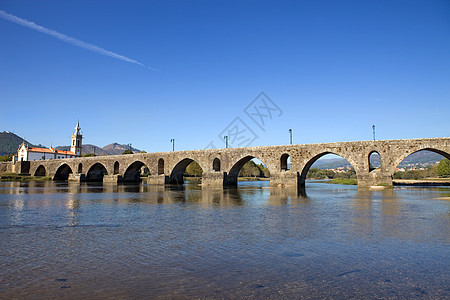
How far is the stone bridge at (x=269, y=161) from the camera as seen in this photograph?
31156mm

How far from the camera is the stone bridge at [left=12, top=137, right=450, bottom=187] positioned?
31156mm

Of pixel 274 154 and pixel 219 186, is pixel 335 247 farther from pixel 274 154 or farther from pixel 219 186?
pixel 219 186

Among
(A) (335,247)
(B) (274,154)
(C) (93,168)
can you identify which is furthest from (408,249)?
(C) (93,168)

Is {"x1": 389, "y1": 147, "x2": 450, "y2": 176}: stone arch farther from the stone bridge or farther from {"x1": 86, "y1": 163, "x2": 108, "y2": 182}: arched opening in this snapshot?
{"x1": 86, "y1": 163, "x2": 108, "y2": 182}: arched opening

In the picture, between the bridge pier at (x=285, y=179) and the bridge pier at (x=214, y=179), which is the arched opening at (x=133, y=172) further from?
the bridge pier at (x=285, y=179)

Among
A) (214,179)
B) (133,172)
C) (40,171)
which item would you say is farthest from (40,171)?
(214,179)

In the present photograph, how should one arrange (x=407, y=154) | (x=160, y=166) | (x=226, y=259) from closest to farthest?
1. (x=226, y=259)
2. (x=407, y=154)
3. (x=160, y=166)

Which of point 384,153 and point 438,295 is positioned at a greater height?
point 384,153

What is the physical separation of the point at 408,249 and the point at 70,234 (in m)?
8.91

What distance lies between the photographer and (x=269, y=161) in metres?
38.4

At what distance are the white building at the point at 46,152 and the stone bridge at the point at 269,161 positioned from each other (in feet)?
137

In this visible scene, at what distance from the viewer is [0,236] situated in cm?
902

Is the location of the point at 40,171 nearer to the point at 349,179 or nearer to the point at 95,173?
the point at 95,173

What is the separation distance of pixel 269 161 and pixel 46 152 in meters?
90.5
